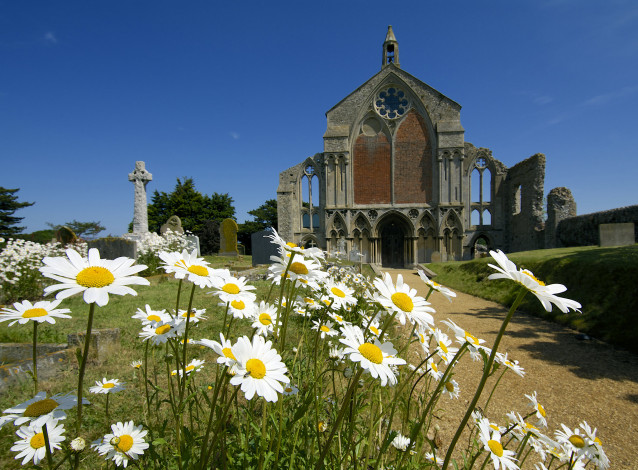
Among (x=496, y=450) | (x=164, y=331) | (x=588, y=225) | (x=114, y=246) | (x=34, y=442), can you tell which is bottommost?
(x=496, y=450)

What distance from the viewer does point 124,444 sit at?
4.11 feet

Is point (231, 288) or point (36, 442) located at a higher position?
point (231, 288)

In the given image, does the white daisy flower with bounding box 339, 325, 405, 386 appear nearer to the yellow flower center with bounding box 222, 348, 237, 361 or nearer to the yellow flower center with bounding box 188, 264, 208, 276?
the yellow flower center with bounding box 222, 348, 237, 361

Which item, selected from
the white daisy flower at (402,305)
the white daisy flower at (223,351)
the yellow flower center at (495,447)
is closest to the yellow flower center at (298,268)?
the white daisy flower at (402,305)

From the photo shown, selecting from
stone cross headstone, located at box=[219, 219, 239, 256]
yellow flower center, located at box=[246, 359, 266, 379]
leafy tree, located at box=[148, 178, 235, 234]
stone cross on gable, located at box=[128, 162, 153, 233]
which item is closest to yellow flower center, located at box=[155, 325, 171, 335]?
yellow flower center, located at box=[246, 359, 266, 379]

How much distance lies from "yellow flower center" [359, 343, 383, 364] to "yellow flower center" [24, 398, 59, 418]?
1.10m

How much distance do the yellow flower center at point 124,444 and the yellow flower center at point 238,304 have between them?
28.8 inches

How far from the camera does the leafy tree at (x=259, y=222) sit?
39.0 metres

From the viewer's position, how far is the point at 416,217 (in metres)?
21.8

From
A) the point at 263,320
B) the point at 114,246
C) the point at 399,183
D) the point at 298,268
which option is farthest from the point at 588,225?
the point at 114,246

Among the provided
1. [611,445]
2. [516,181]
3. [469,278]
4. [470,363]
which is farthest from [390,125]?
[611,445]

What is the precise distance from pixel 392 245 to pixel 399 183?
498cm

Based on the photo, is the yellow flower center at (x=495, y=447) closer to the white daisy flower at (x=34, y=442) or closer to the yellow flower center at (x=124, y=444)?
the yellow flower center at (x=124, y=444)

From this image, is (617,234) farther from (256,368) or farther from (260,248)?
(260,248)
